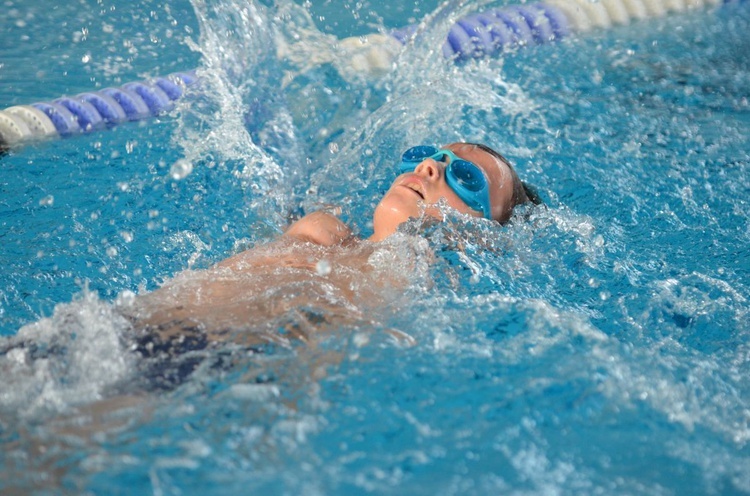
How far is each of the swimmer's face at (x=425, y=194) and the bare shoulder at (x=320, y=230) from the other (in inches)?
6.7

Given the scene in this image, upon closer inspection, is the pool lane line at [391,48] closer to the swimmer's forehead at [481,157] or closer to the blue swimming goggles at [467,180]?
the swimmer's forehead at [481,157]

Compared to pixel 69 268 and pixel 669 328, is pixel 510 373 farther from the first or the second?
pixel 69 268

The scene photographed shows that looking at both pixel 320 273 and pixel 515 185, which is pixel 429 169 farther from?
pixel 320 273

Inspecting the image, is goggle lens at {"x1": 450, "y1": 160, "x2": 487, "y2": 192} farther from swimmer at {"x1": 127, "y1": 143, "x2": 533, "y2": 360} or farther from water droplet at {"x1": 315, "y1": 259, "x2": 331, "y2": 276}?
water droplet at {"x1": 315, "y1": 259, "x2": 331, "y2": 276}

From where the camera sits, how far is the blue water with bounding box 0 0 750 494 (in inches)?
58.1

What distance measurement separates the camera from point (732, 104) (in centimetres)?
411

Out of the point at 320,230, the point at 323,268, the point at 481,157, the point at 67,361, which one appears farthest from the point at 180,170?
the point at 67,361

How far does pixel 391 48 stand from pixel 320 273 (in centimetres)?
259

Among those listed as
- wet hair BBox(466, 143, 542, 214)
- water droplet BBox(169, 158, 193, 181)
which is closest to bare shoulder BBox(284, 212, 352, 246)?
wet hair BBox(466, 143, 542, 214)

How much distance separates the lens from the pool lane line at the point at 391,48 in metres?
3.79

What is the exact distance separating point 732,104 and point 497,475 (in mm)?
3470

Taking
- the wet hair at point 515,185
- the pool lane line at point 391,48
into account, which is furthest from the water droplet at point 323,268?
the pool lane line at point 391,48

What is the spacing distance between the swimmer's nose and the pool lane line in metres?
1.90

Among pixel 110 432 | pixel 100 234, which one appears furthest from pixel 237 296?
pixel 100 234
